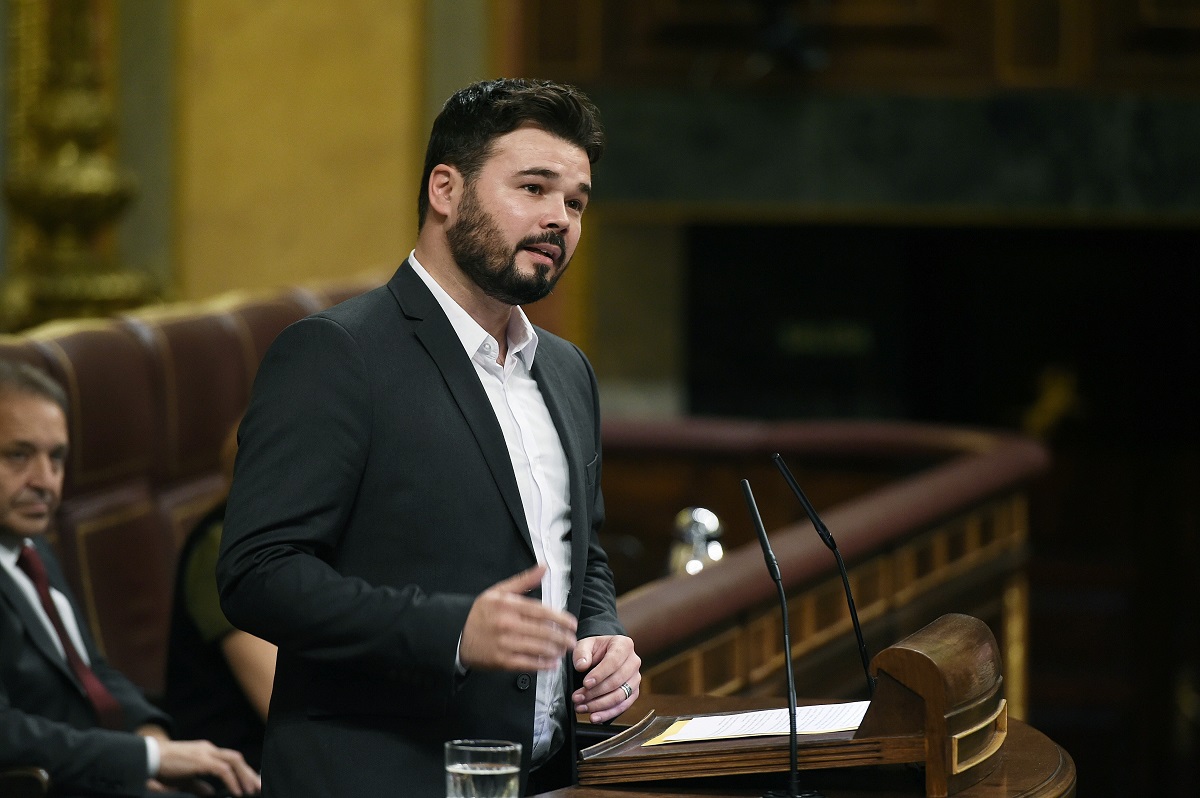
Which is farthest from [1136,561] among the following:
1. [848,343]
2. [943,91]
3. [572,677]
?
[572,677]

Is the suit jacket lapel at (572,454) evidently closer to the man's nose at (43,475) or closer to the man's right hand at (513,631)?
the man's right hand at (513,631)

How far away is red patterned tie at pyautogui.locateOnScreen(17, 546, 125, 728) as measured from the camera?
232 cm

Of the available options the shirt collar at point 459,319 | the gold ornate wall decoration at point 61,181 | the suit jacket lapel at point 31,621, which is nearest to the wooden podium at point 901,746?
the shirt collar at point 459,319

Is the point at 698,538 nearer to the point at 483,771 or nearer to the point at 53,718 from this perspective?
the point at 53,718

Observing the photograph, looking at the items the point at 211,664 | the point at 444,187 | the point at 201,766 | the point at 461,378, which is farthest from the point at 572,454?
the point at 211,664

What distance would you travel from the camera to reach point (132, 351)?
3434 mm

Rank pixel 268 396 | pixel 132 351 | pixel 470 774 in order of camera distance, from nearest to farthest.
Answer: pixel 470 774 → pixel 268 396 → pixel 132 351

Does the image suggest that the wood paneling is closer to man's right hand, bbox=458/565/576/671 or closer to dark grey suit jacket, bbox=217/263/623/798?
dark grey suit jacket, bbox=217/263/623/798

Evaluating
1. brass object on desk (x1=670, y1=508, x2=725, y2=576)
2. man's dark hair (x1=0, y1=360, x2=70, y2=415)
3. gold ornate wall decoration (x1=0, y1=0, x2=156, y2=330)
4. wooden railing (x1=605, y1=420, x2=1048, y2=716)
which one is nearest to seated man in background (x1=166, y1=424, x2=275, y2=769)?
man's dark hair (x1=0, y1=360, x2=70, y2=415)

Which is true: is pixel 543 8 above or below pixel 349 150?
above

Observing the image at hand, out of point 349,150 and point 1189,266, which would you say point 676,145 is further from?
point 1189,266

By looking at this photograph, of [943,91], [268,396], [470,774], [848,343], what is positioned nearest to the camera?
[470,774]

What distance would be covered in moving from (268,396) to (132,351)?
83.5 inches

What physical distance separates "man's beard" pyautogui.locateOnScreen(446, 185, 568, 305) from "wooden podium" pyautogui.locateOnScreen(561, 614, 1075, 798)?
→ 0.42 metres
